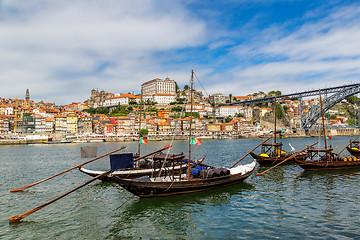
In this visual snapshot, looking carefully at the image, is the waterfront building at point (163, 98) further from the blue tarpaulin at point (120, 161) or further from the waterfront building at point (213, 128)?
the blue tarpaulin at point (120, 161)

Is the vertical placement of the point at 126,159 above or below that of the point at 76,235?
above

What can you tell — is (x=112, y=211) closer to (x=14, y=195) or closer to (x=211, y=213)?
(x=211, y=213)

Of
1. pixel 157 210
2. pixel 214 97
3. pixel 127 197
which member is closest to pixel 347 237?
pixel 157 210

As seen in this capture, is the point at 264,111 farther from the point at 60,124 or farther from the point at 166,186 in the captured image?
the point at 166,186

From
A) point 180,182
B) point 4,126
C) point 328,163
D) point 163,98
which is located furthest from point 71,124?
point 180,182

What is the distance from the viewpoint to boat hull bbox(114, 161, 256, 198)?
12539 millimetres

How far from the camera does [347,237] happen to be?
8.65 metres

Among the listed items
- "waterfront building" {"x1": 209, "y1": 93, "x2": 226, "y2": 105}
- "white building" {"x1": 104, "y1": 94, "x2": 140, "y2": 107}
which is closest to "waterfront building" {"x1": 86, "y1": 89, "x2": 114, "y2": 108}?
"white building" {"x1": 104, "y1": 94, "x2": 140, "y2": 107}

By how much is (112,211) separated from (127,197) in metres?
2.19

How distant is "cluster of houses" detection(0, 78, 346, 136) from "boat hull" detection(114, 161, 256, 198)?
6566 cm

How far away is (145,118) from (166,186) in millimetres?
102782

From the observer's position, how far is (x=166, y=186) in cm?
1311

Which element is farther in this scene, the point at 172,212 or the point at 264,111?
the point at 264,111

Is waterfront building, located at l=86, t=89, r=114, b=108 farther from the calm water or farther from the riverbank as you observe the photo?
the calm water
